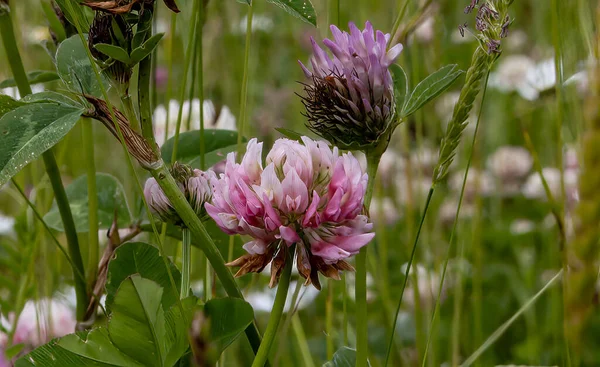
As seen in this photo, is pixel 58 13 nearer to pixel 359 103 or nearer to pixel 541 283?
pixel 359 103

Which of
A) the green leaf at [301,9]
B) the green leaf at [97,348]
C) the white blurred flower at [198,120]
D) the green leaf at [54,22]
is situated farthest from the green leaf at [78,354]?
the white blurred flower at [198,120]

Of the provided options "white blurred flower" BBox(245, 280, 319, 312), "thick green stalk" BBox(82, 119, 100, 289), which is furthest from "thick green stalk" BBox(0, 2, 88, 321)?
"white blurred flower" BBox(245, 280, 319, 312)

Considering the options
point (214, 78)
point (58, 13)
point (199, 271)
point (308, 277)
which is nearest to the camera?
point (308, 277)

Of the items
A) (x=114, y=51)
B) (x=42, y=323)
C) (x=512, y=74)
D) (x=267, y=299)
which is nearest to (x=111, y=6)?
(x=114, y=51)

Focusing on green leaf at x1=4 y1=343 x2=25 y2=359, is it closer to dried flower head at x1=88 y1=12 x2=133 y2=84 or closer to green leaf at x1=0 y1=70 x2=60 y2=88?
green leaf at x1=0 y1=70 x2=60 y2=88

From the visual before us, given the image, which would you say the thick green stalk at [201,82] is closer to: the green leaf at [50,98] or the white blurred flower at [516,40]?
the green leaf at [50,98]

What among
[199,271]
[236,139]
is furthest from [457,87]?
[236,139]

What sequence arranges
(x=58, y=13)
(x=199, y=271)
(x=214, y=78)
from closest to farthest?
(x=58, y=13)
(x=199, y=271)
(x=214, y=78)
